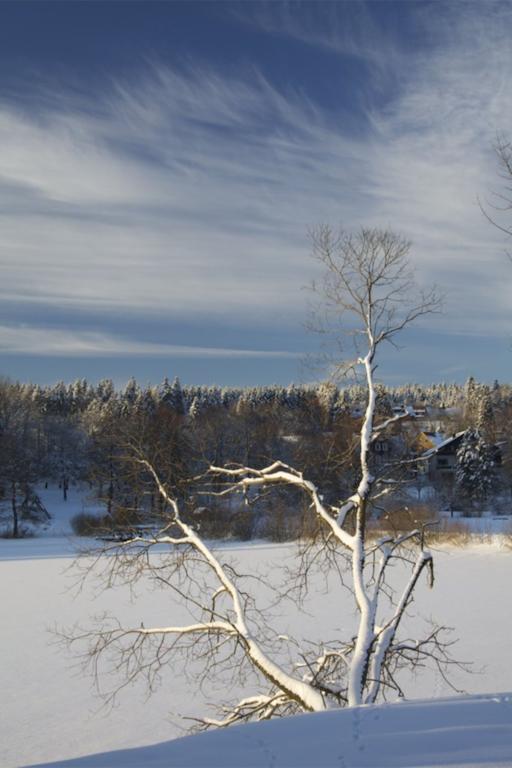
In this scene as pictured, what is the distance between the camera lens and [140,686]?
1055 cm

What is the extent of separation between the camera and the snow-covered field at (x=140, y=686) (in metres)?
4.07

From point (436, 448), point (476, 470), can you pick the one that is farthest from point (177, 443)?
point (476, 470)

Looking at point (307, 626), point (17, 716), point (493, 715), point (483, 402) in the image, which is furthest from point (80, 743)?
point (483, 402)

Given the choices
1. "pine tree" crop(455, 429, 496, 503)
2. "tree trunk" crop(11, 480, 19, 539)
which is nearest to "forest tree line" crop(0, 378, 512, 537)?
"tree trunk" crop(11, 480, 19, 539)

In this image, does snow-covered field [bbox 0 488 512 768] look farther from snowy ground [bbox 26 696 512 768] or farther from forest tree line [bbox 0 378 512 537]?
forest tree line [bbox 0 378 512 537]

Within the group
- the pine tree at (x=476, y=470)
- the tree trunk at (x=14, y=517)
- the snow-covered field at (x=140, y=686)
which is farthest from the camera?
the pine tree at (x=476, y=470)

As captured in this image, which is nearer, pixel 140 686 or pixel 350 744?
pixel 350 744

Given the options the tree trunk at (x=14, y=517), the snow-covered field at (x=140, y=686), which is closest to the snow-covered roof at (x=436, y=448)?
the snow-covered field at (x=140, y=686)

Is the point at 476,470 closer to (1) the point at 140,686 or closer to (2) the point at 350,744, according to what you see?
(1) the point at 140,686

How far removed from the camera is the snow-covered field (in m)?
4.07

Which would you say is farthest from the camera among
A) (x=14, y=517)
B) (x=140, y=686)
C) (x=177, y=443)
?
(x=14, y=517)

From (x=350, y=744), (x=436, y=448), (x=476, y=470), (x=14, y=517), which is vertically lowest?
(x=14, y=517)

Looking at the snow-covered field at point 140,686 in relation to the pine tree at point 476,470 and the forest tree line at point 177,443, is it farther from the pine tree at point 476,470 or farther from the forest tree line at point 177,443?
the pine tree at point 476,470

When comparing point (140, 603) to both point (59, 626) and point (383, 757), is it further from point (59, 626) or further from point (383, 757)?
point (383, 757)
